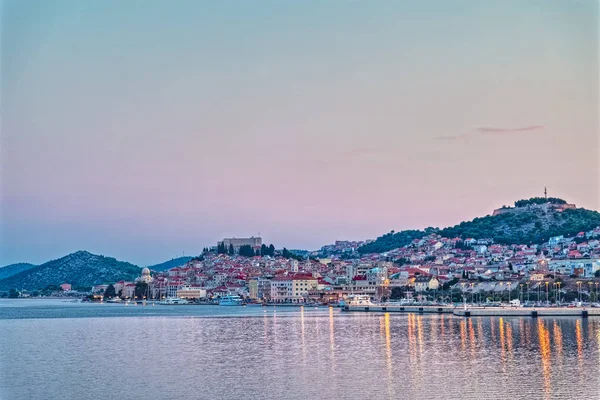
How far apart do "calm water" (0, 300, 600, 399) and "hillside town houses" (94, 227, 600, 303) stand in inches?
1567

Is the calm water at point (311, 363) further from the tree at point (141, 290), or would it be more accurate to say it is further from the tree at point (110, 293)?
the tree at point (110, 293)

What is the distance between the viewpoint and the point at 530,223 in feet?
449

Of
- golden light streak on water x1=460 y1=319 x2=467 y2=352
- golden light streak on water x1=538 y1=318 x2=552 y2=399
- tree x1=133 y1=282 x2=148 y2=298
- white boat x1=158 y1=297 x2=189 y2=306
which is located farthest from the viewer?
tree x1=133 y1=282 x2=148 y2=298

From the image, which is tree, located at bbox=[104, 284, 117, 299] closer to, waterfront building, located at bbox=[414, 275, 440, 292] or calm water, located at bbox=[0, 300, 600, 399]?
waterfront building, located at bbox=[414, 275, 440, 292]

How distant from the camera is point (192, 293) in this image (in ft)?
389

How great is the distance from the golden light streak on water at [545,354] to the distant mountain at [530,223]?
292ft

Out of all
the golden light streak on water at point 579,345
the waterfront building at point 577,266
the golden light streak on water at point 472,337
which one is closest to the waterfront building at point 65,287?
the waterfront building at point 577,266

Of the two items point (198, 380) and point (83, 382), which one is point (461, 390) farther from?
point (83, 382)

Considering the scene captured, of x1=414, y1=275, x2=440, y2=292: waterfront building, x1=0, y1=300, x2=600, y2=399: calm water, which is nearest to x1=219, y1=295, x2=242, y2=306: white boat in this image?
x1=414, y1=275, x2=440, y2=292: waterfront building

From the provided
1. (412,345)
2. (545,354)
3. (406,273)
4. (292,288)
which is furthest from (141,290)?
(545,354)

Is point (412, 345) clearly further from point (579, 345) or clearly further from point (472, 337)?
point (579, 345)

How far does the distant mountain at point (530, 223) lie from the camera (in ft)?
425

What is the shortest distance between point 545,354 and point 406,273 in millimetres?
74764

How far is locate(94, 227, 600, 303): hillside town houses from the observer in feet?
284
